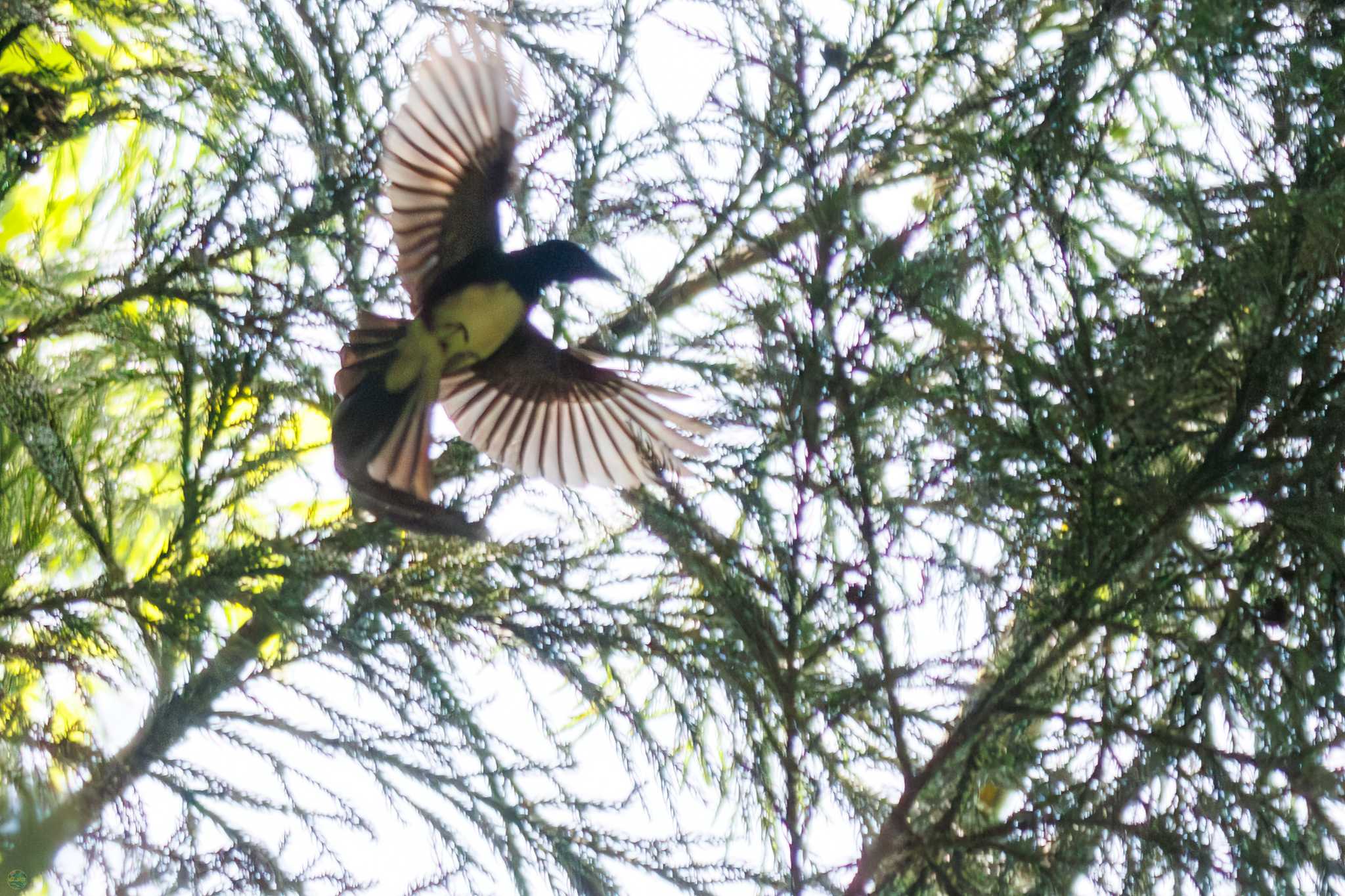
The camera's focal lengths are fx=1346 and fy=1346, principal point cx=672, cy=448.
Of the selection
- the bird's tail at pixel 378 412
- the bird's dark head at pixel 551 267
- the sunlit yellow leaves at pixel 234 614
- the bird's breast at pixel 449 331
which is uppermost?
the bird's dark head at pixel 551 267

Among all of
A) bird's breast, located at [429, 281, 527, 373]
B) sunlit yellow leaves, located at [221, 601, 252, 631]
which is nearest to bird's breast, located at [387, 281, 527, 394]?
bird's breast, located at [429, 281, 527, 373]

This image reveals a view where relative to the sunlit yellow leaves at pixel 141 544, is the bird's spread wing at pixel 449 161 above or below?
above

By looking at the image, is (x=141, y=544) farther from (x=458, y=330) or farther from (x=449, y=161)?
(x=449, y=161)

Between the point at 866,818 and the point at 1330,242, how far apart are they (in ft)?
2.61

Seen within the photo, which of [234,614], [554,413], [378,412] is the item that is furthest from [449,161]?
[234,614]

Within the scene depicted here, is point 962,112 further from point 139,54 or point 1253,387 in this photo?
point 139,54

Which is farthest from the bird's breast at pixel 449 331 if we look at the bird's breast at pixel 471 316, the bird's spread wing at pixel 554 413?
the bird's spread wing at pixel 554 413

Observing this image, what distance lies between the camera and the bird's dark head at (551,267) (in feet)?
5.67

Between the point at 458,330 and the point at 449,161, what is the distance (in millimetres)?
231

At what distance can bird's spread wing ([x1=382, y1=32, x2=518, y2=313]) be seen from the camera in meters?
1.73

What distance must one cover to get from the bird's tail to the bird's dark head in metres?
0.17

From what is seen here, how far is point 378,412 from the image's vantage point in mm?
1768

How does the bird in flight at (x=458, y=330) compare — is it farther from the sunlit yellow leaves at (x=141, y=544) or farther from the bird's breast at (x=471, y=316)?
the sunlit yellow leaves at (x=141, y=544)

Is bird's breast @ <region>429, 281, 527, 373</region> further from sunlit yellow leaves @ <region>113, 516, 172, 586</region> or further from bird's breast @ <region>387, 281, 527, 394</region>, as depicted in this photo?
sunlit yellow leaves @ <region>113, 516, 172, 586</region>
